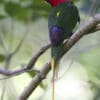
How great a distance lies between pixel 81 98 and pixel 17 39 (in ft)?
1.46

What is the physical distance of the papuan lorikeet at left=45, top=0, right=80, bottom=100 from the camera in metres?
0.75

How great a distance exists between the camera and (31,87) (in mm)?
845

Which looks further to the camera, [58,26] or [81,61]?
[81,61]

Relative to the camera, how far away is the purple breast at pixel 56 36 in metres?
0.75

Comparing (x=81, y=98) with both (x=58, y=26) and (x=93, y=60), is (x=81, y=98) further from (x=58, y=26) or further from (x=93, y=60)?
(x=58, y=26)

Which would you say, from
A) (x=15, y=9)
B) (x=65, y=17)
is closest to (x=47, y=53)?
(x=15, y=9)

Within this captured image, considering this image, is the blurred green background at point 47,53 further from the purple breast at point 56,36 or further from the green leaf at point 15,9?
the purple breast at point 56,36

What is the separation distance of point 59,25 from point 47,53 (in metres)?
0.63

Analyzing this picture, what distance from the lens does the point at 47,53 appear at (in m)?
1.40

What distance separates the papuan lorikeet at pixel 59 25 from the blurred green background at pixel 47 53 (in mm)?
210

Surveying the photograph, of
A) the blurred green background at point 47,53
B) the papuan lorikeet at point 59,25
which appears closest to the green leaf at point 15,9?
the blurred green background at point 47,53

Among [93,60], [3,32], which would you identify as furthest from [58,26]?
[3,32]

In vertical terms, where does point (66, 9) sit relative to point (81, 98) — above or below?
above

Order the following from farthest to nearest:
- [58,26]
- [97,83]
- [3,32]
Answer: [3,32] < [97,83] < [58,26]
